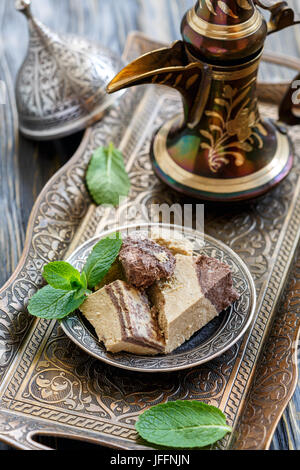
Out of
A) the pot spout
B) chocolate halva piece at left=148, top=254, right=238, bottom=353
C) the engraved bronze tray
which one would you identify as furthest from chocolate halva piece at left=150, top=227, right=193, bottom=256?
the pot spout

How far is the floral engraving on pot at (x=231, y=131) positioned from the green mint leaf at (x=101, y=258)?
33 cm

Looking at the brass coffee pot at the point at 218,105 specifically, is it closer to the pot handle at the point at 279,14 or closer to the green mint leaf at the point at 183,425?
the pot handle at the point at 279,14

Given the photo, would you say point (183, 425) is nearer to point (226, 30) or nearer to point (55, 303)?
point (55, 303)

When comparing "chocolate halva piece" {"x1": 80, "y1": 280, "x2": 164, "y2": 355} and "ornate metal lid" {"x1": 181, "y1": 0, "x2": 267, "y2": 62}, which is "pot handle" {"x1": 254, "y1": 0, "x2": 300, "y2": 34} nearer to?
"ornate metal lid" {"x1": 181, "y1": 0, "x2": 267, "y2": 62}

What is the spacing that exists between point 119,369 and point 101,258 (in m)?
0.21

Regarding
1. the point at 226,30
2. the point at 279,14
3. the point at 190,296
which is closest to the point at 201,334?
the point at 190,296

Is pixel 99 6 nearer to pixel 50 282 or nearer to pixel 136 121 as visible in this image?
pixel 136 121

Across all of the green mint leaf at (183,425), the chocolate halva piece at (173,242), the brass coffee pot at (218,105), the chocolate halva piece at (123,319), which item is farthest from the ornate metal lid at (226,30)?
the green mint leaf at (183,425)

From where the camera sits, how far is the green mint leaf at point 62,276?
4.01 ft

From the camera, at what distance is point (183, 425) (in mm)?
1094

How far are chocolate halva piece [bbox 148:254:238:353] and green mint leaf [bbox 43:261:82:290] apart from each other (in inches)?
5.7

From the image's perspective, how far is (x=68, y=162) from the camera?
5.05 feet
